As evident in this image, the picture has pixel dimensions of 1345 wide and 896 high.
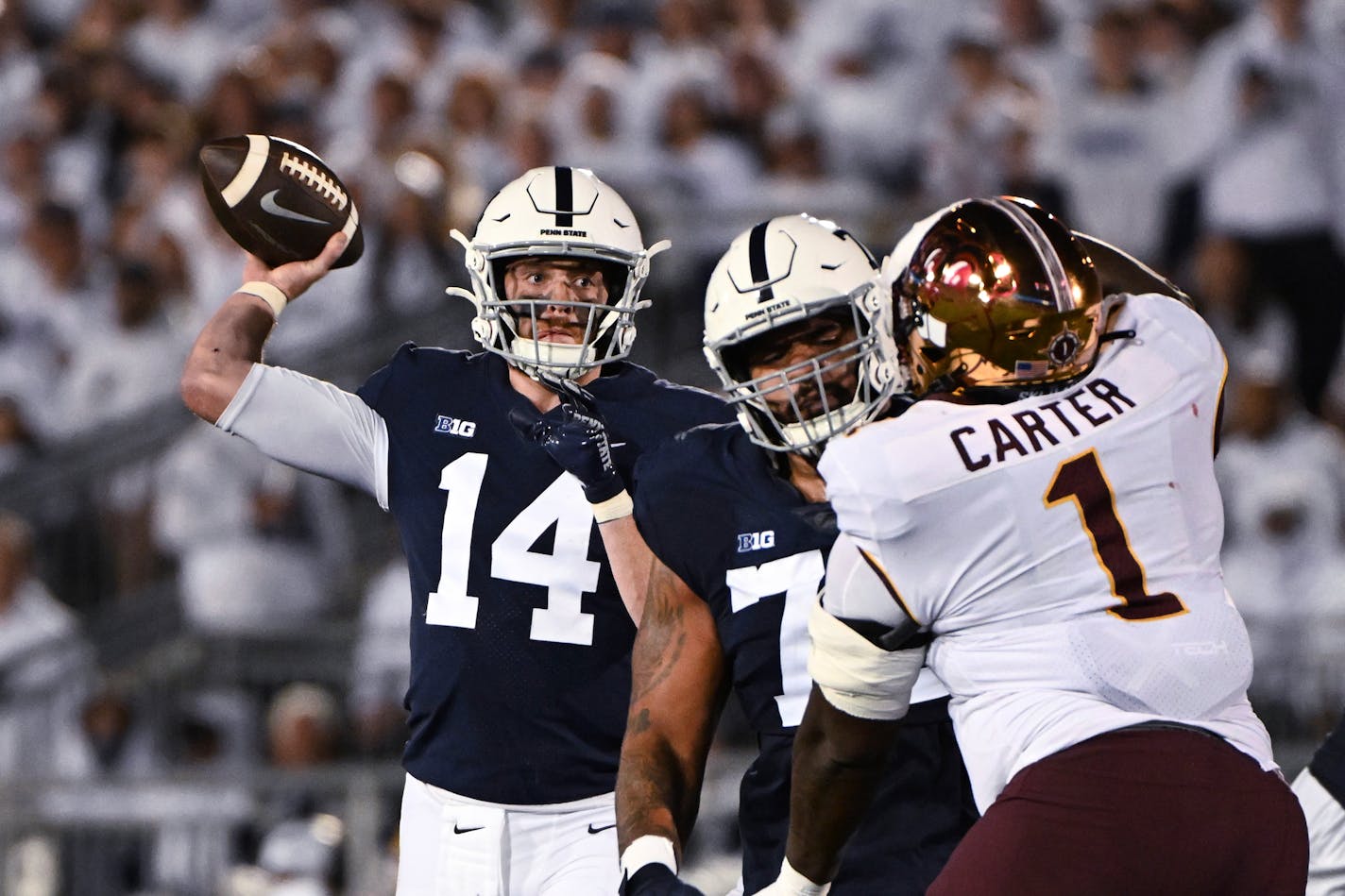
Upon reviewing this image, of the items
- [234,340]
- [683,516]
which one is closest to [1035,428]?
[683,516]

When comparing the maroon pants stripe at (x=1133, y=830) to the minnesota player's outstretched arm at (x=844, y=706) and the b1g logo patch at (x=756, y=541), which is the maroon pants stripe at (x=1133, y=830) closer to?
the minnesota player's outstretched arm at (x=844, y=706)

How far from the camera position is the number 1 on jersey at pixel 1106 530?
8.78 feet

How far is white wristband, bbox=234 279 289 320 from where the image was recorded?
160 inches

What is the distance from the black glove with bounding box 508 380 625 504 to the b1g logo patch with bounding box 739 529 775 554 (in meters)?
0.34

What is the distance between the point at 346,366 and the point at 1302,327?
152 inches

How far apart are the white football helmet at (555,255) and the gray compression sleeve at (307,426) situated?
31 centimetres

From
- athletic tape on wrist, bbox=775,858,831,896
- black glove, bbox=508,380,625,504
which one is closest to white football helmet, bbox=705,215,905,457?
black glove, bbox=508,380,625,504

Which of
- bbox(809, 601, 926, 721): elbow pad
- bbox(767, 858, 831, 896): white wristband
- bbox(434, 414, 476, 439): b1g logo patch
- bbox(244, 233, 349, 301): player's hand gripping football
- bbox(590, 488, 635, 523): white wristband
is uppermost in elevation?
bbox(244, 233, 349, 301): player's hand gripping football

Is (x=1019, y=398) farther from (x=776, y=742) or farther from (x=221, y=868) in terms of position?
(x=221, y=868)

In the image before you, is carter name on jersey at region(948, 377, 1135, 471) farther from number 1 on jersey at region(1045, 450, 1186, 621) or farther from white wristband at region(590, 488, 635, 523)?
white wristband at region(590, 488, 635, 523)

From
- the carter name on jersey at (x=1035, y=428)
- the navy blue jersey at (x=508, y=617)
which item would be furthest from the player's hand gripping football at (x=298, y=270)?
the carter name on jersey at (x=1035, y=428)

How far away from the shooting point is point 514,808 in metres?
3.83

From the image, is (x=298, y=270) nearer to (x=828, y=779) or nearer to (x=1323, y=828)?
(x=828, y=779)

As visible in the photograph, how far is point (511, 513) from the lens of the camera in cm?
388
